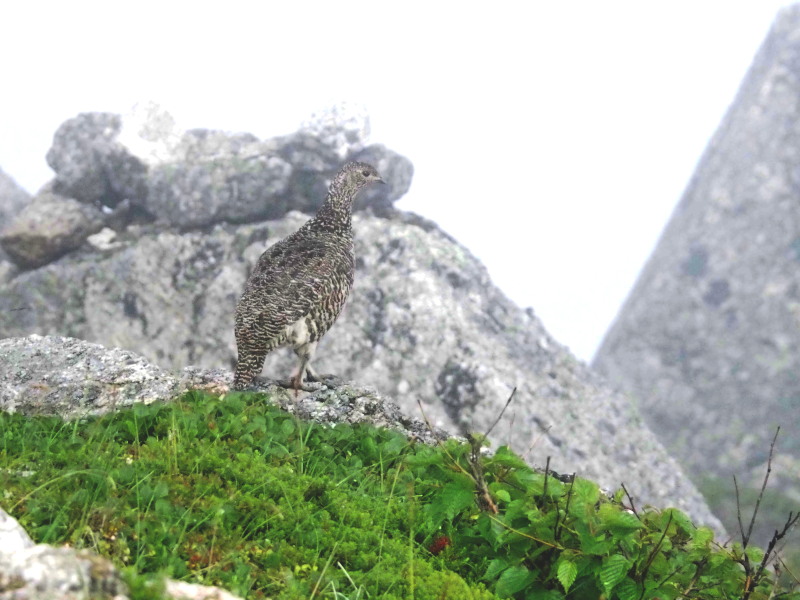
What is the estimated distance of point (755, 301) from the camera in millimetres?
25375

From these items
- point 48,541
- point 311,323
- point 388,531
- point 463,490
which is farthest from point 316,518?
point 311,323

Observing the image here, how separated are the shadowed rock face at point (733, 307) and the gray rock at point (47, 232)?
57.1 ft

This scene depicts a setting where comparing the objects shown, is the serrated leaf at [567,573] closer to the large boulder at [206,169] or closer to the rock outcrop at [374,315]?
the rock outcrop at [374,315]

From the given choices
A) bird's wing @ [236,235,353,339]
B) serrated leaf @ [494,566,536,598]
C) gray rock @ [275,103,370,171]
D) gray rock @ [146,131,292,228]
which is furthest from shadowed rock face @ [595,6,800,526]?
serrated leaf @ [494,566,536,598]

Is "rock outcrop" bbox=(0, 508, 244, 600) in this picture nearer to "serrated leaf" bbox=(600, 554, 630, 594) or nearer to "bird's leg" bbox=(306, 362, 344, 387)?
"serrated leaf" bbox=(600, 554, 630, 594)

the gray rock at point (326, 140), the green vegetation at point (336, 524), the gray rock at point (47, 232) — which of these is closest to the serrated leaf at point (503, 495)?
the green vegetation at point (336, 524)

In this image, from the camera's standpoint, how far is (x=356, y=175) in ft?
30.4

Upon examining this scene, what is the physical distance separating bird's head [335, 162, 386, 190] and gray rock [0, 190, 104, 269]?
7.00 m

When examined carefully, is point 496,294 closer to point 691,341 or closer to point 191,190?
point 191,190

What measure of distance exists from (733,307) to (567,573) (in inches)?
959

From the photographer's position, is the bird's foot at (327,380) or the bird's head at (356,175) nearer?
the bird's foot at (327,380)

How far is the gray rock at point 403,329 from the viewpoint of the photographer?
11898 mm

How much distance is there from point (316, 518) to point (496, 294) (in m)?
9.58

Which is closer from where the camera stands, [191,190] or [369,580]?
[369,580]
